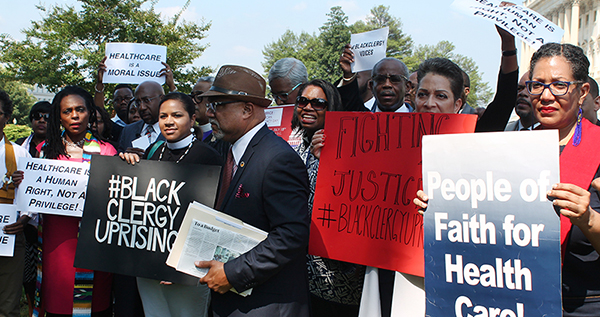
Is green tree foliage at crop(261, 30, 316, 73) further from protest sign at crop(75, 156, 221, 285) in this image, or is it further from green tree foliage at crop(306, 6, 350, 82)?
protest sign at crop(75, 156, 221, 285)

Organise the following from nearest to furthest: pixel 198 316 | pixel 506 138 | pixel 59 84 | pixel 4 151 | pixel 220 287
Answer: pixel 506 138 < pixel 220 287 < pixel 198 316 < pixel 4 151 < pixel 59 84

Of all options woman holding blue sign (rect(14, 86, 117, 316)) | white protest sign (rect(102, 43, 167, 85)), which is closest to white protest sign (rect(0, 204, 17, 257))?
woman holding blue sign (rect(14, 86, 117, 316))

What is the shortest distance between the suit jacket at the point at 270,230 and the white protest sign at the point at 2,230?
2.37m

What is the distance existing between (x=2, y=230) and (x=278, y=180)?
2.85 meters

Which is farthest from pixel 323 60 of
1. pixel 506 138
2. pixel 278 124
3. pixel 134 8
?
pixel 506 138

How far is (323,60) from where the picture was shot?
47.9 metres

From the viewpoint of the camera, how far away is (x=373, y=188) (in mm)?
2879

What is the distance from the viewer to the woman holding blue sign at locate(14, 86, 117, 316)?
12.8 feet

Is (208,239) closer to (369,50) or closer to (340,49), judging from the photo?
(369,50)

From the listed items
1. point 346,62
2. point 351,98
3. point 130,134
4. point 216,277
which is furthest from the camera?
point 130,134

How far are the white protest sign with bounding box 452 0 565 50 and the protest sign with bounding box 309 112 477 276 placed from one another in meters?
0.65

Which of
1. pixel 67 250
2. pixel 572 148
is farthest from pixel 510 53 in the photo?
pixel 67 250

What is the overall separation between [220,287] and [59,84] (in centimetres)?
2191

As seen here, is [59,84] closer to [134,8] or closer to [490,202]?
[134,8]
